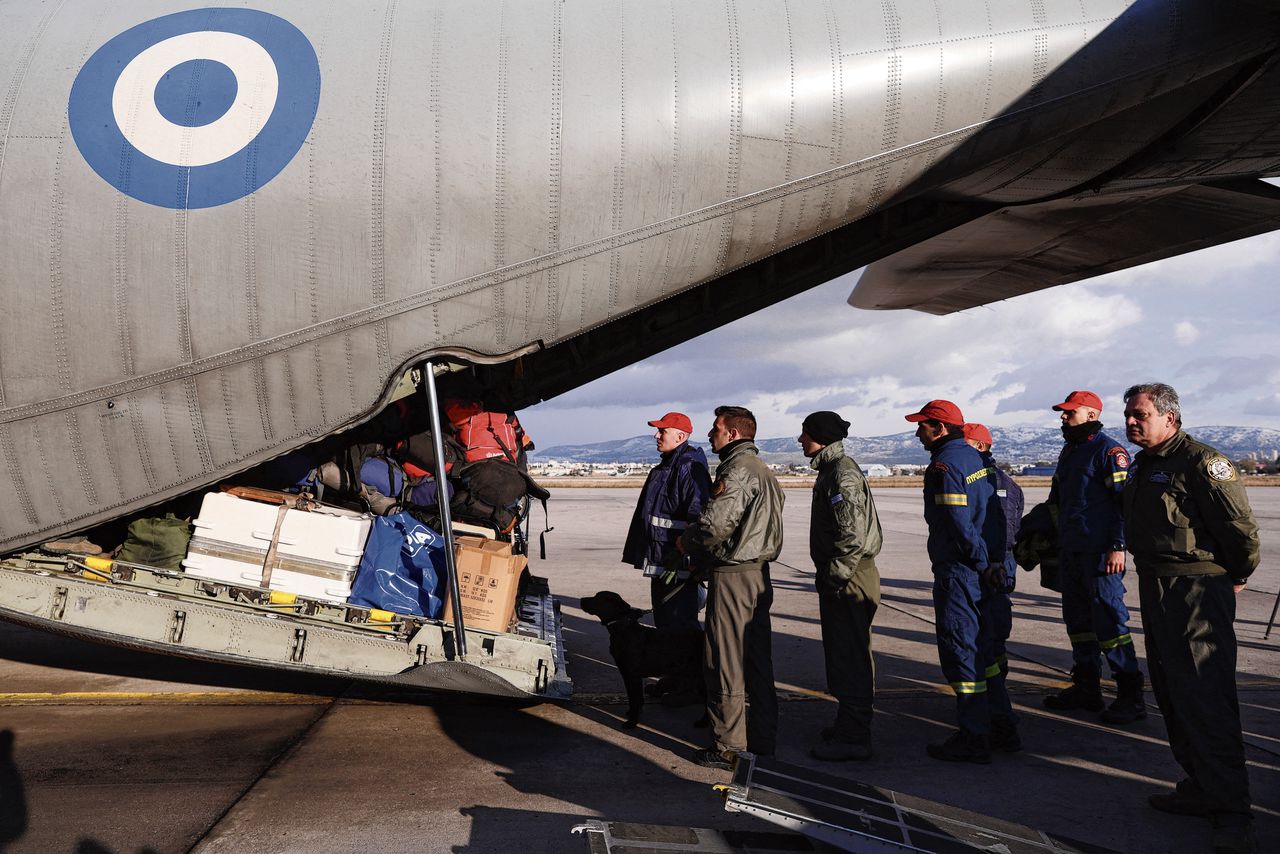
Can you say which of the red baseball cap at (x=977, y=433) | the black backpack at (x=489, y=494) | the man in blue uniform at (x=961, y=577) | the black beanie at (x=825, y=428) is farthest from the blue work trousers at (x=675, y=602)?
the red baseball cap at (x=977, y=433)

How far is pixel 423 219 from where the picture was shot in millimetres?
4699

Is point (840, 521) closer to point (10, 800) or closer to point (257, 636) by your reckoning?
point (257, 636)

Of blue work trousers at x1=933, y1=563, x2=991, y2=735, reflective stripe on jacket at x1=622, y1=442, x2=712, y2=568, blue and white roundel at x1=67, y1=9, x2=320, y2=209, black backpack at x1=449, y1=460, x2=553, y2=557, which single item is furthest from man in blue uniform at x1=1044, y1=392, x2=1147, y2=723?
blue and white roundel at x1=67, y1=9, x2=320, y2=209

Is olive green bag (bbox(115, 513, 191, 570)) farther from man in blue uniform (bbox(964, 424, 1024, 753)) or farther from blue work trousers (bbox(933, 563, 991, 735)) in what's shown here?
man in blue uniform (bbox(964, 424, 1024, 753))

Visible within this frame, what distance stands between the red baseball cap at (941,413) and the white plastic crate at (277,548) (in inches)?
144

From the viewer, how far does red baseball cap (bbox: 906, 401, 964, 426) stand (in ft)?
16.5

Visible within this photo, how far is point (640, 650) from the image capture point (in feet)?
16.5

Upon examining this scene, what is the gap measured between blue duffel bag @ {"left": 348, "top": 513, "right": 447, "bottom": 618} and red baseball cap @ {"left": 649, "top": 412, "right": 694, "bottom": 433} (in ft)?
5.65

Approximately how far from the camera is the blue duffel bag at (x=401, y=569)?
5.23 m

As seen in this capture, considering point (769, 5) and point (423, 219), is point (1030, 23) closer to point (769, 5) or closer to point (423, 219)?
point (769, 5)

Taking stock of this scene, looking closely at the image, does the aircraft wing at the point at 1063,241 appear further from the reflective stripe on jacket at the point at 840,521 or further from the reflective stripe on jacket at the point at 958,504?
the reflective stripe on jacket at the point at 840,521

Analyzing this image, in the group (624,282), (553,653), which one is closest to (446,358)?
(624,282)

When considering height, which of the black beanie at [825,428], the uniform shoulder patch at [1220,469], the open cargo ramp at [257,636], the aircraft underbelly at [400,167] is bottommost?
the open cargo ramp at [257,636]

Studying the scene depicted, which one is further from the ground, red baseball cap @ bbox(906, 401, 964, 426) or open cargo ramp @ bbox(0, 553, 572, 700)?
red baseball cap @ bbox(906, 401, 964, 426)
